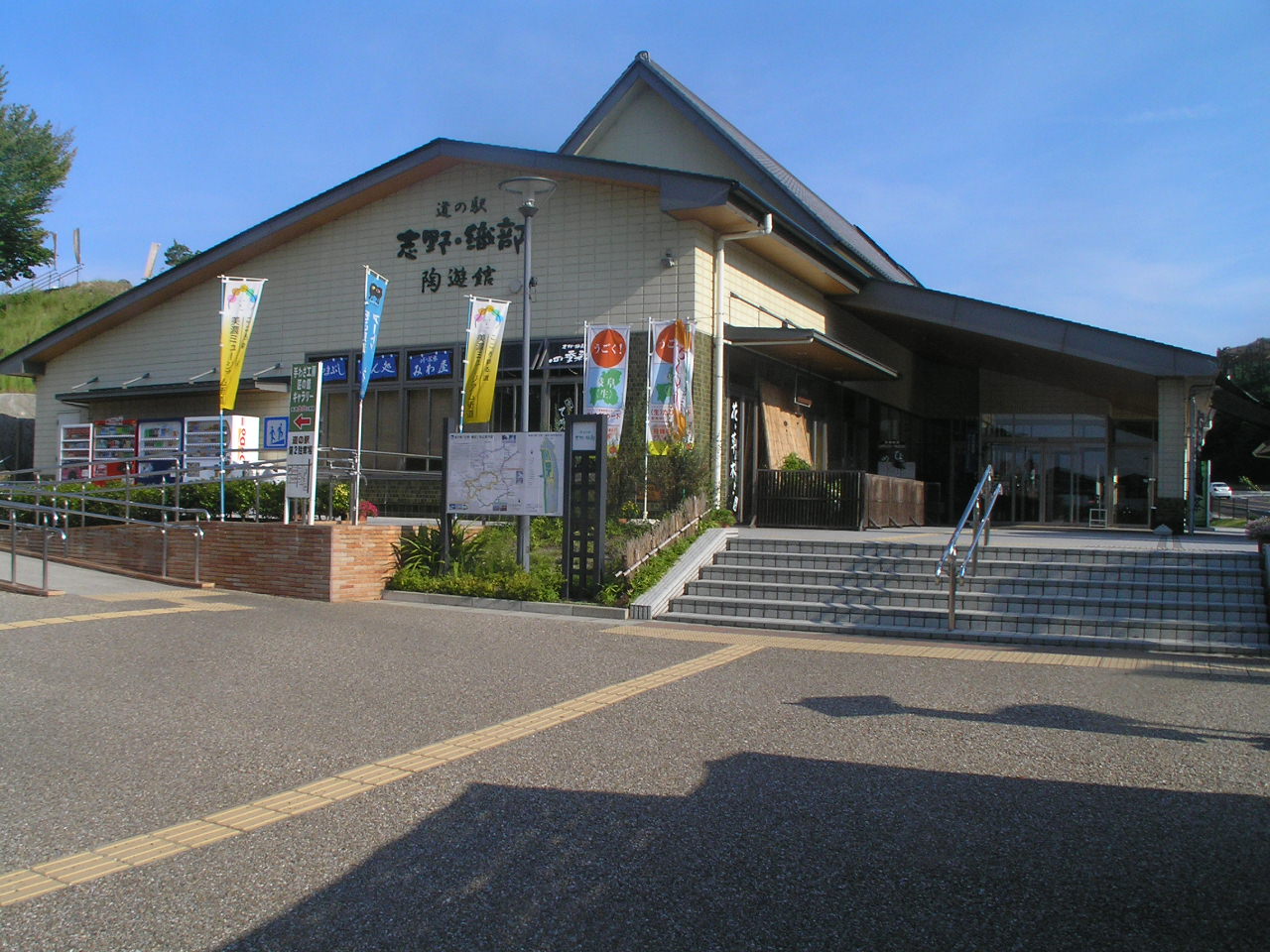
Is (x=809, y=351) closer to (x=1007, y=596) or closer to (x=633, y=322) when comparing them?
(x=633, y=322)

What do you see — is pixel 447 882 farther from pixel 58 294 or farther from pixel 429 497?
pixel 58 294

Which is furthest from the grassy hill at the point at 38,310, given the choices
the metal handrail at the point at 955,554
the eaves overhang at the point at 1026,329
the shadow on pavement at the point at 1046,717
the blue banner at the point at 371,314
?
the shadow on pavement at the point at 1046,717

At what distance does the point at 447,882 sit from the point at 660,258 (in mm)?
14801

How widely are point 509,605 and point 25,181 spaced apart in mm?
40054

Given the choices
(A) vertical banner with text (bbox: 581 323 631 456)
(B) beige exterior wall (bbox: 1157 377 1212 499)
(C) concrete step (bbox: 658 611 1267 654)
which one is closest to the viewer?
(C) concrete step (bbox: 658 611 1267 654)

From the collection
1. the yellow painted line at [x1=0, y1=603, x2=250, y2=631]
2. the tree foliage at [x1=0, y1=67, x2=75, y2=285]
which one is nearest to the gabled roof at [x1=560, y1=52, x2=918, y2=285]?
the yellow painted line at [x1=0, y1=603, x2=250, y2=631]

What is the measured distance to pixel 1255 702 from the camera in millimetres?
8094

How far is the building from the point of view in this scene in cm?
1830

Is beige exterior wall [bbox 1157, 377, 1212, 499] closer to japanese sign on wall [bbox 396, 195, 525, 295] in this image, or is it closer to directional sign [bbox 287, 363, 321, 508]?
japanese sign on wall [bbox 396, 195, 525, 295]

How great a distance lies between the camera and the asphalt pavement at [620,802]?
391 cm

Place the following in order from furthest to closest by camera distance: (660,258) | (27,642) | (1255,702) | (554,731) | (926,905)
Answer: (660,258) → (27,642) → (1255,702) → (554,731) → (926,905)

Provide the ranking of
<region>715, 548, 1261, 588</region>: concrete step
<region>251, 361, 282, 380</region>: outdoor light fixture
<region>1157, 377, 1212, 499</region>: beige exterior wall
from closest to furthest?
1. <region>715, 548, 1261, 588</region>: concrete step
2. <region>1157, 377, 1212, 499</region>: beige exterior wall
3. <region>251, 361, 282, 380</region>: outdoor light fixture

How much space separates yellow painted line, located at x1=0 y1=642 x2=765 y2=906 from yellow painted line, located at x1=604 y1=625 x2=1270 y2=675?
3.37m

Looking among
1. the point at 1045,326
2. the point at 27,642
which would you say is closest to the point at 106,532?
the point at 27,642
